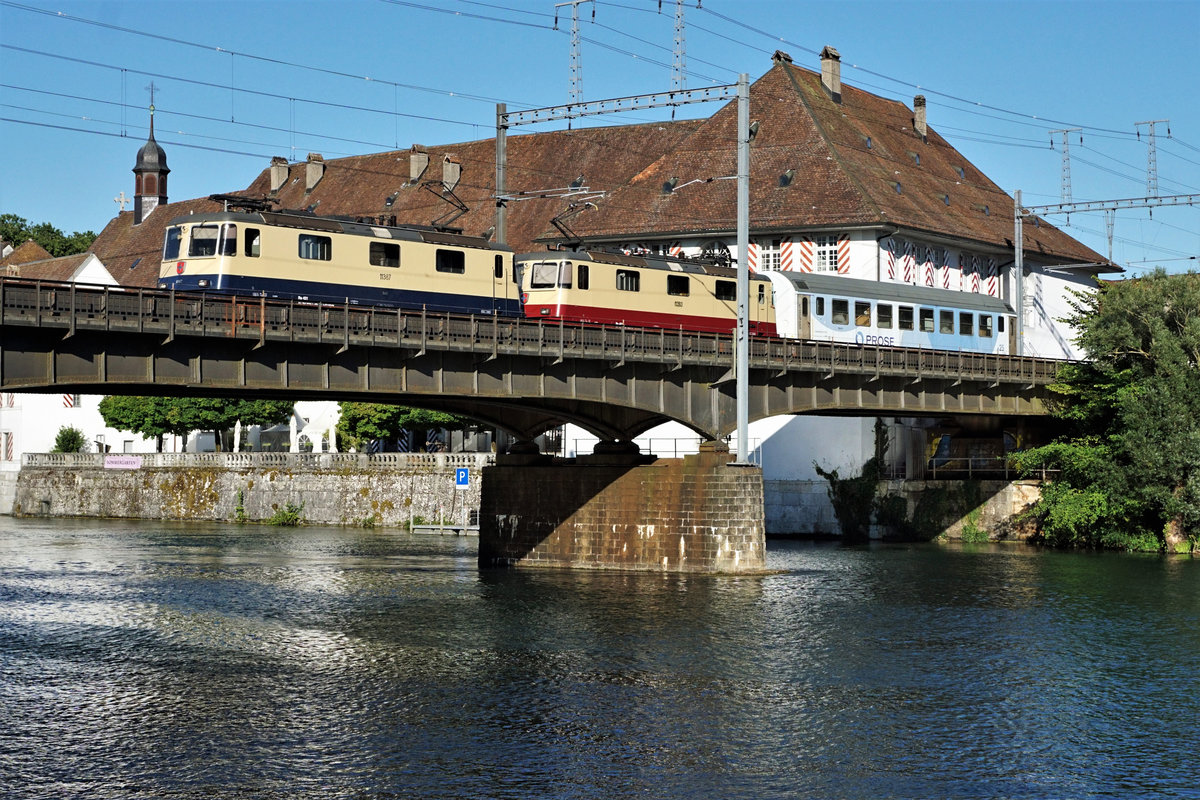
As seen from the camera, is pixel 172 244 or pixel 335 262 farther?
pixel 335 262

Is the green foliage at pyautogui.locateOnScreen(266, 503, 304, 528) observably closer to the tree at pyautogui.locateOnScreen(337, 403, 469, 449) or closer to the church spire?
the tree at pyautogui.locateOnScreen(337, 403, 469, 449)

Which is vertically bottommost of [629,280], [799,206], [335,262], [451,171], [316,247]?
[335,262]

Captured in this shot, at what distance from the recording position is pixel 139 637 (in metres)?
38.3

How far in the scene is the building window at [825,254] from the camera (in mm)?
81688

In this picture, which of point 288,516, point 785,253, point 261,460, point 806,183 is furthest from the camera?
point 261,460

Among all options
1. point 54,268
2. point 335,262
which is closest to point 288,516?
point 54,268

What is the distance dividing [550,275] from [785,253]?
32.8 m

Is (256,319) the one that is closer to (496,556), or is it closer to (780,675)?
(780,675)

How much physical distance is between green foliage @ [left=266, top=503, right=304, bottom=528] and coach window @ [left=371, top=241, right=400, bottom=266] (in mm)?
41541

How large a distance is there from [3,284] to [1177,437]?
44.1 m

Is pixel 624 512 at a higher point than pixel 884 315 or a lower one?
lower

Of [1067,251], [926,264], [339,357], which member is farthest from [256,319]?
[1067,251]

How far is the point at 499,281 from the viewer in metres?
50.1

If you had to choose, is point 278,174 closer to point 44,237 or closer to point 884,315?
point 44,237
